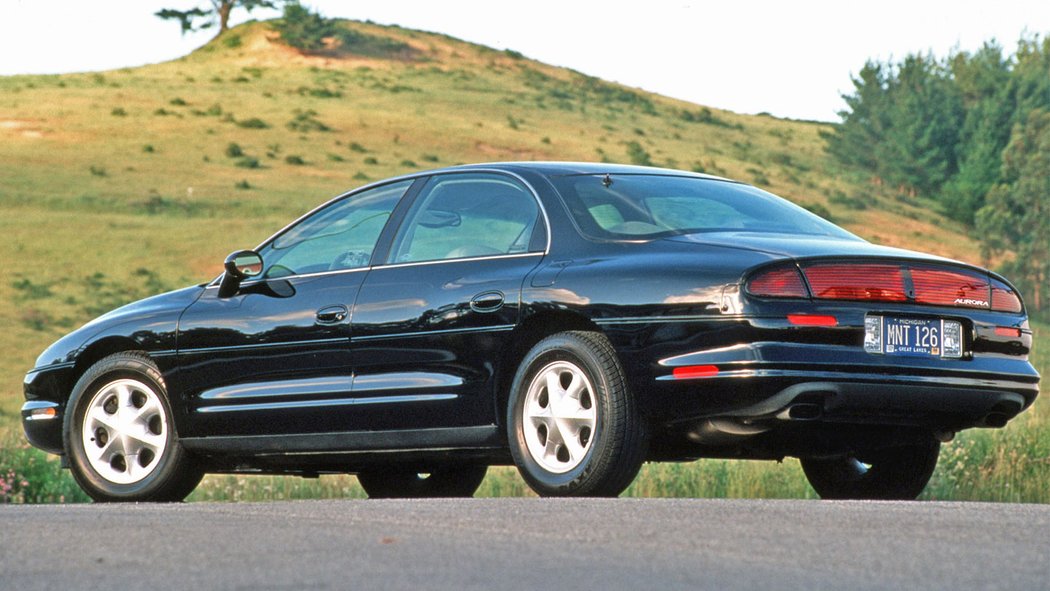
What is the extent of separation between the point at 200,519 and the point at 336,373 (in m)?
1.74

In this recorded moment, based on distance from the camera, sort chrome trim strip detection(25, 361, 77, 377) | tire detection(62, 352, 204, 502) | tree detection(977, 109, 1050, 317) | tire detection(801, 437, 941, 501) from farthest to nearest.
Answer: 1. tree detection(977, 109, 1050, 317)
2. chrome trim strip detection(25, 361, 77, 377)
3. tire detection(62, 352, 204, 502)
4. tire detection(801, 437, 941, 501)

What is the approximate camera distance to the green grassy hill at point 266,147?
173 feet

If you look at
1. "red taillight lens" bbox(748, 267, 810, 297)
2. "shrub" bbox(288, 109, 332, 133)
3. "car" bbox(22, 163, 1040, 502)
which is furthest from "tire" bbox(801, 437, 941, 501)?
"shrub" bbox(288, 109, 332, 133)

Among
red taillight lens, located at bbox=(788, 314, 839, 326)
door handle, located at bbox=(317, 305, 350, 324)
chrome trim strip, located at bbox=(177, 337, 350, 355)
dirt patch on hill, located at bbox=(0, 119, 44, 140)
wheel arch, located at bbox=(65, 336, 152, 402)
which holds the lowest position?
dirt patch on hill, located at bbox=(0, 119, 44, 140)

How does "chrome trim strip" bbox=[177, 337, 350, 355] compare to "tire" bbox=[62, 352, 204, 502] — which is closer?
"chrome trim strip" bbox=[177, 337, 350, 355]

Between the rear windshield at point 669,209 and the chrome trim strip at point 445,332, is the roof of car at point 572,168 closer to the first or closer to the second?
the rear windshield at point 669,209

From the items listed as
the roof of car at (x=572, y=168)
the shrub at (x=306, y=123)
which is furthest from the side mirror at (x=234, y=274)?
the shrub at (x=306, y=123)

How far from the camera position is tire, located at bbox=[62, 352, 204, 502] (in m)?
8.79

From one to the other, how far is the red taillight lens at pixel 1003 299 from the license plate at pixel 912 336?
30 centimetres

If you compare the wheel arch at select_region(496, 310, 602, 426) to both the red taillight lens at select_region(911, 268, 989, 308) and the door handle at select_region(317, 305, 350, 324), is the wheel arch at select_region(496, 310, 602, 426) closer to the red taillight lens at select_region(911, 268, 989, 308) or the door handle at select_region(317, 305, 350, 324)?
the door handle at select_region(317, 305, 350, 324)

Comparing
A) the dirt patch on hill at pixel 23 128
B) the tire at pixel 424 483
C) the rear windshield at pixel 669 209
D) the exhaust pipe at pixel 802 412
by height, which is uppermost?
the rear windshield at pixel 669 209

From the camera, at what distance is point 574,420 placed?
7324mm

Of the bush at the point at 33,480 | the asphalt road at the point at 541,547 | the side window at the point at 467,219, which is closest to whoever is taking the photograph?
the asphalt road at the point at 541,547

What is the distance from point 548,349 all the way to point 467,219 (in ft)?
3.61
